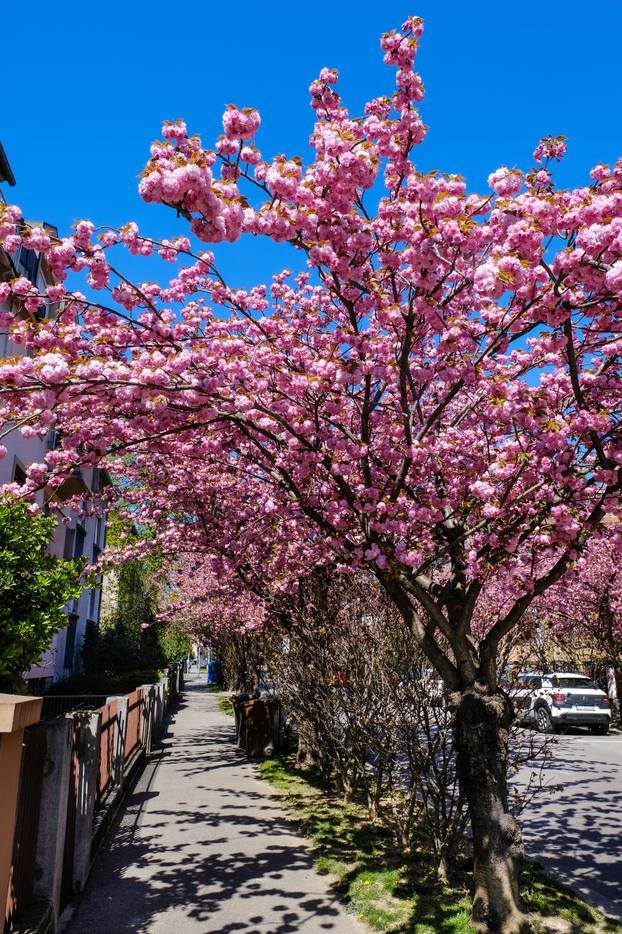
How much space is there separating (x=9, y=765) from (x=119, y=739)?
688 cm

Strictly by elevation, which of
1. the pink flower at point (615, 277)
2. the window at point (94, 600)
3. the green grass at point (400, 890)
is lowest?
the green grass at point (400, 890)

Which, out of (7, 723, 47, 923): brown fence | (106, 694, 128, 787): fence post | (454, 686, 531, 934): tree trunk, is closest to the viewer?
(7, 723, 47, 923): brown fence

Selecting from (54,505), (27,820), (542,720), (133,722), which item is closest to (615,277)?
(27,820)

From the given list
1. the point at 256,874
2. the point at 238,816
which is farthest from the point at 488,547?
the point at 238,816

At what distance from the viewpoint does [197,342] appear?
6941mm

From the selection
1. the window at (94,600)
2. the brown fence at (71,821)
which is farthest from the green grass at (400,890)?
the window at (94,600)

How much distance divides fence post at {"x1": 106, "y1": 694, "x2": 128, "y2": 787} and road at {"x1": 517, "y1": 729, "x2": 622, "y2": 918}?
5.42m

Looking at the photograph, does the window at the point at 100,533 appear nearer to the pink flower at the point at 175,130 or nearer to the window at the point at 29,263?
the window at the point at 29,263

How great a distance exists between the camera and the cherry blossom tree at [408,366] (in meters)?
4.77

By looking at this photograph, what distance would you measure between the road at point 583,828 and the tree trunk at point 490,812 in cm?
141

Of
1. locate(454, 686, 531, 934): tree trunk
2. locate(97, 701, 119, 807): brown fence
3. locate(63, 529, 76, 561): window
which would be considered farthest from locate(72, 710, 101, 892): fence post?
locate(63, 529, 76, 561): window

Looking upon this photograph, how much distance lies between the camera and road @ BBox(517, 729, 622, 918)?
6.91 meters

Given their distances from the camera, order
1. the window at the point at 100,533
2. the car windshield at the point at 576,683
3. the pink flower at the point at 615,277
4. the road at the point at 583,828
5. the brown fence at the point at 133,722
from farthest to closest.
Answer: the window at the point at 100,533 → the car windshield at the point at 576,683 → the brown fence at the point at 133,722 → the road at the point at 583,828 → the pink flower at the point at 615,277

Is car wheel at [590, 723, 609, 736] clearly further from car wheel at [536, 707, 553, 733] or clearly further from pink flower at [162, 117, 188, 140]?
pink flower at [162, 117, 188, 140]
